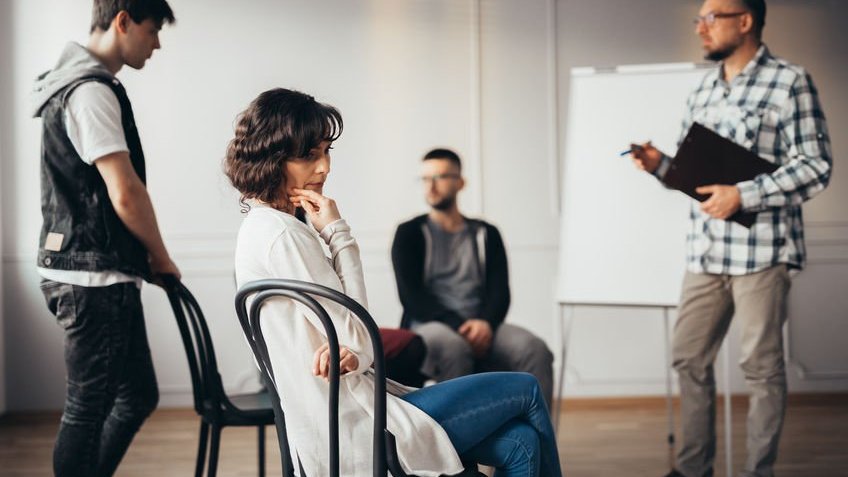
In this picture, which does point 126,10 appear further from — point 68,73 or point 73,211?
point 73,211

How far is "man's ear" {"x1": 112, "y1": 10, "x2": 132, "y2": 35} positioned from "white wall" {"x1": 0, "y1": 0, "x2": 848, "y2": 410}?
2.08 metres

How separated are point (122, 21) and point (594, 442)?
2394 mm

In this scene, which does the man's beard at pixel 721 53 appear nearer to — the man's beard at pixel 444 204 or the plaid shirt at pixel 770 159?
the plaid shirt at pixel 770 159

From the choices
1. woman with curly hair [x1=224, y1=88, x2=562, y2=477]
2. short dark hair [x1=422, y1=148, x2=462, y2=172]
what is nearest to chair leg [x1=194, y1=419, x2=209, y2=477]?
woman with curly hair [x1=224, y1=88, x2=562, y2=477]

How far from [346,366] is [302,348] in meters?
0.09

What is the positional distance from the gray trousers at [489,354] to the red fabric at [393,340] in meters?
0.32

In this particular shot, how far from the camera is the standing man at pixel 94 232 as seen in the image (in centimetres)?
198

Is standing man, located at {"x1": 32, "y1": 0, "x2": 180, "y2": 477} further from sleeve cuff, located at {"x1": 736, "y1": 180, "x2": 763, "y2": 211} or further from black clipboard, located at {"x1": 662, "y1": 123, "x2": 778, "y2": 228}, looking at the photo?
sleeve cuff, located at {"x1": 736, "y1": 180, "x2": 763, "y2": 211}

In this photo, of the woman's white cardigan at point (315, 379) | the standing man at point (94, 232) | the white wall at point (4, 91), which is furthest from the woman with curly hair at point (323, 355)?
the white wall at point (4, 91)

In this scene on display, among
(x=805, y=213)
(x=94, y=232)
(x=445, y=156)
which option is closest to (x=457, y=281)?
(x=445, y=156)

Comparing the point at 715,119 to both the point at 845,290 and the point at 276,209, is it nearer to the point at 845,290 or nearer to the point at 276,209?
the point at 276,209

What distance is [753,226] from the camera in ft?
8.41

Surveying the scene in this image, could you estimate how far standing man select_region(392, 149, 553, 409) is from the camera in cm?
291

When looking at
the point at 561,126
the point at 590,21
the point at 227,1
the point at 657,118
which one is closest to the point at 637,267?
the point at 657,118
